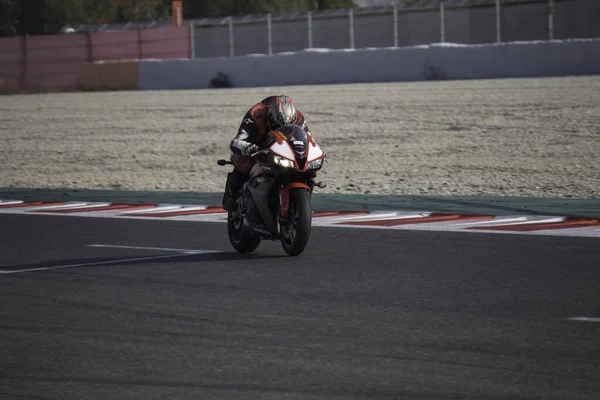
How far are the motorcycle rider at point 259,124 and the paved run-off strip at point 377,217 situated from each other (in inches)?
97.3

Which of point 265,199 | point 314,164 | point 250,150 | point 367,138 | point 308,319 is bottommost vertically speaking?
point 308,319

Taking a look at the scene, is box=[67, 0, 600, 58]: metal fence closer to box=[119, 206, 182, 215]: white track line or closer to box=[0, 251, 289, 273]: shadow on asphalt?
box=[119, 206, 182, 215]: white track line

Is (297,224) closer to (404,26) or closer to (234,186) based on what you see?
(234,186)

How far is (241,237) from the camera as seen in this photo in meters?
11.2

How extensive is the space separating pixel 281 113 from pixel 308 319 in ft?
10.6

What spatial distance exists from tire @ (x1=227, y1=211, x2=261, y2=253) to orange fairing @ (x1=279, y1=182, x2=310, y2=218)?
0.69 meters

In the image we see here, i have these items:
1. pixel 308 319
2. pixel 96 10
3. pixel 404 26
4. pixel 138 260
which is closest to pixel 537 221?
pixel 138 260

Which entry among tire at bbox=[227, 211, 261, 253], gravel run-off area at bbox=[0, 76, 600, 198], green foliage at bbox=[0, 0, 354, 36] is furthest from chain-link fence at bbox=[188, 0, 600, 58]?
tire at bbox=[227, 211, 261, 253]

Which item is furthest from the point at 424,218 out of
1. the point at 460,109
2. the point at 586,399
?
the point at 460,109

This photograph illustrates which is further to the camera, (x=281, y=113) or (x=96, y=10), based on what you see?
(x=96, y=10)

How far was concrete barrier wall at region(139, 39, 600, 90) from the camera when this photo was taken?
33.7 metres

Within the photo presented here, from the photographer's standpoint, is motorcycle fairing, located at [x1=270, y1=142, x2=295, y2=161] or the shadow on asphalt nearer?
motorcycle fairing, located at [x1=270, y1=142, x2=295, y2=161]

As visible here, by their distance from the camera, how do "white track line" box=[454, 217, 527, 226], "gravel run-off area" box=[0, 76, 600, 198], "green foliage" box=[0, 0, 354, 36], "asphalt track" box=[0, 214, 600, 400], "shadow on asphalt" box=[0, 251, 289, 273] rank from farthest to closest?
"green foliage" box=[0, 0, 354, 36] < "gravel run-off area" box=[0, 76, 600, 198] < "white track line" box=[454, 217, 527, 226] < "shadow on asphalt" box=[0, 251, 289, 273] < "asphalt track" box=[0, 214, 600, 400]

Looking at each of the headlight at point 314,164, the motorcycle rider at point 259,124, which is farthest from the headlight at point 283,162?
the motorcycle rider at point 259,124
